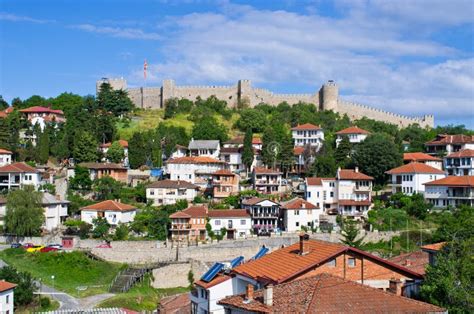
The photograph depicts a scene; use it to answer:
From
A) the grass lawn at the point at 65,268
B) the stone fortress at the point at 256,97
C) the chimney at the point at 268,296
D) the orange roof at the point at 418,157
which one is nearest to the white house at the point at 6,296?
the grass lawn at the point at 65,268

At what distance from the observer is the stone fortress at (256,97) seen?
94.9 m

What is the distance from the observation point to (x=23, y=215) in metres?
50.6

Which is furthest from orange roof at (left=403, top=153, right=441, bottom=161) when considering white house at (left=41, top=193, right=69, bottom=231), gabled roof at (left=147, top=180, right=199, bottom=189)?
white house at (left=41, top=193, right=69, bottom=231)

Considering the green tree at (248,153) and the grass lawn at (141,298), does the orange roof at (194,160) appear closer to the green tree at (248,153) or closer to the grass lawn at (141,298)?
the green tree at (248,153)

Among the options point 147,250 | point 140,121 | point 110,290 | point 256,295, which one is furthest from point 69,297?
point 140,121

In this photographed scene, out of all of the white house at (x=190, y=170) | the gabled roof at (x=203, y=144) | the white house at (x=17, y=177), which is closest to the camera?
the white house at (x=17, y=177)

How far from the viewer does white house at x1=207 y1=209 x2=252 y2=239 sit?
176 feet

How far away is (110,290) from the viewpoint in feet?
139

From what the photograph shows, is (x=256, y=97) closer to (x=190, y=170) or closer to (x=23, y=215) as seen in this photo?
(x=190, y=170)

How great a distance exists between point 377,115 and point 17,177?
51913mm

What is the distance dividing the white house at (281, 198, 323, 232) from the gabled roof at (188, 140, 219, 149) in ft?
63.1

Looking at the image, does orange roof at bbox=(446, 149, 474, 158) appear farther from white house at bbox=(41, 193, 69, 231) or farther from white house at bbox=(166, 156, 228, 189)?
white house at bbox=(41, 193, 69, 231)

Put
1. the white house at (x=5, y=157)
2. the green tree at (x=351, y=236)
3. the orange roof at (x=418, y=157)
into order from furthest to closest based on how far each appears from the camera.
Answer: the orange roof at (x=418, y=157) → the white house at (x=5, y=157) → the green tree at (x=351, y=236)

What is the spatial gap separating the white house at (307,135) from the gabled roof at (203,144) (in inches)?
365
